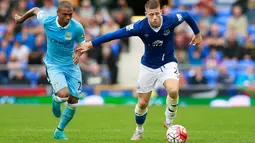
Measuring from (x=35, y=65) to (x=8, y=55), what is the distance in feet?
5.04

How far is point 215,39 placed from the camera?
84.8ft

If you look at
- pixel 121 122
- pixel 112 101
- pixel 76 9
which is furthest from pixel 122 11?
pixel 121 122

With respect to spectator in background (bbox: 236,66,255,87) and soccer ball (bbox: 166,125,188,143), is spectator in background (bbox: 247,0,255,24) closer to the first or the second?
spectator in background (bbox: 236,66,255,87)

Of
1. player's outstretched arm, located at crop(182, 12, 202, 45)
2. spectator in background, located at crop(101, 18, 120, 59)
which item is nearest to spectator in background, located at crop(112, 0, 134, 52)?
spectator in background, located at crop(101, 18, 120, 59)

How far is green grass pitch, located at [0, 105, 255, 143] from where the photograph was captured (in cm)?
1309

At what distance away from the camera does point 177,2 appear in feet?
95.5

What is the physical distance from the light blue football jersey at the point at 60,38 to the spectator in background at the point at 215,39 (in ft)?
42.8

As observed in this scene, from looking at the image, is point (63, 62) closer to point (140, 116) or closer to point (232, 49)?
point (140, 116)

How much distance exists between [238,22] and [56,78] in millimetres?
15283

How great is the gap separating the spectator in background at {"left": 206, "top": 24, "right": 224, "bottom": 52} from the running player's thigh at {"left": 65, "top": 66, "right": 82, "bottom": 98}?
1291 cm

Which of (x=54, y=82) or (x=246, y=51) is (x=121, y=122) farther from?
(x=246, y=51)

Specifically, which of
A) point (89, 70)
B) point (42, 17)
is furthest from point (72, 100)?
point (89, 70)

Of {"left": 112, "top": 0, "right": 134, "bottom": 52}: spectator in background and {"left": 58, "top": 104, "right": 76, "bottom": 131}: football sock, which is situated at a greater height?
{"left": 58, "top": 104, "right": 76, "bottom": 131}: football sock

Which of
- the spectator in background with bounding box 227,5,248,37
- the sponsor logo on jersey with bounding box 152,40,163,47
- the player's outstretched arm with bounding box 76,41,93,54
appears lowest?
the spectator in background with bounding box 227,5,248,37
